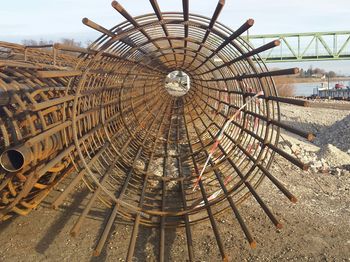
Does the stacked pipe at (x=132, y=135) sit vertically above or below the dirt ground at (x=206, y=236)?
above

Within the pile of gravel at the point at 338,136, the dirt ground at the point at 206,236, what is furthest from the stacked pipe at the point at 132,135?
the pile of gravel at the point at 338,136

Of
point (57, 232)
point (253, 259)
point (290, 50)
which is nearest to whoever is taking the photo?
point (253, 259)

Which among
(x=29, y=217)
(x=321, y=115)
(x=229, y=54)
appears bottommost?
(x=321, y=115)

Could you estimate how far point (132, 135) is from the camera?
25.7 feet

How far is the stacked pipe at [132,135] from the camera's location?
4.36 metres

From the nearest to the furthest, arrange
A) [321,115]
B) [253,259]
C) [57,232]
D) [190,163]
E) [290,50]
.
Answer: [253,259], [57,232], [190,163], [321,115], [290,50]

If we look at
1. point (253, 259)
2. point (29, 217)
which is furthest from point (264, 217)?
point (29, 217)

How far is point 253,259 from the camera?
5.31m

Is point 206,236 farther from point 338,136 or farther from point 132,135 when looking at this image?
point 338,136

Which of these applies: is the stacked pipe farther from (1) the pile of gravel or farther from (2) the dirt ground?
(1) the pile of gravel

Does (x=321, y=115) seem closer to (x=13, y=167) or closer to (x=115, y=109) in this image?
(x=115, y=109)

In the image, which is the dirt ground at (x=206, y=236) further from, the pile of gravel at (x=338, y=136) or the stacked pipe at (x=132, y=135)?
the pile of gravel at (x=338, y=136)

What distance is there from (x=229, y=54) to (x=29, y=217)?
13.2ft

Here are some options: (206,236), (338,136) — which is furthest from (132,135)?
(338,136)
